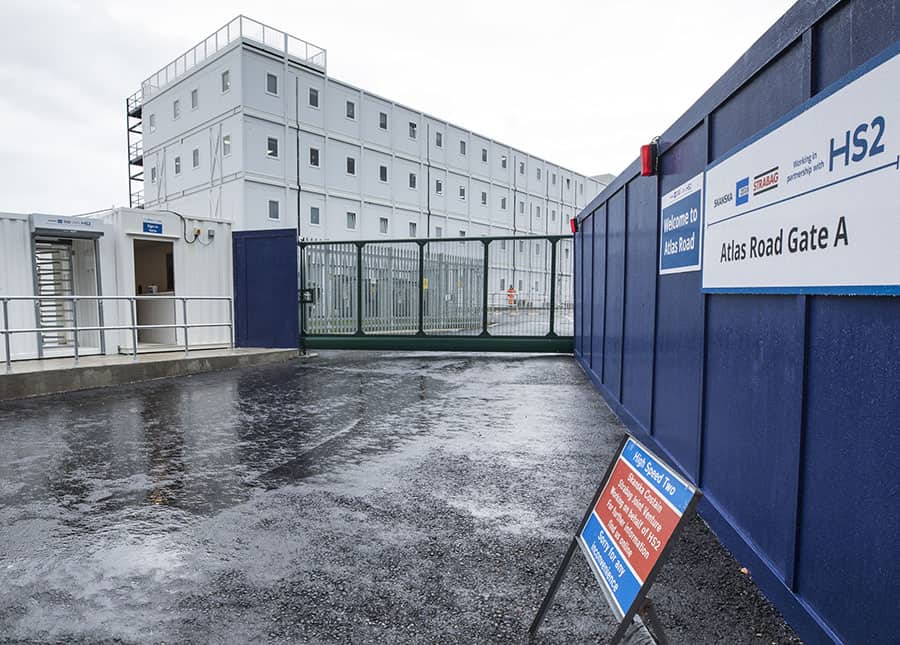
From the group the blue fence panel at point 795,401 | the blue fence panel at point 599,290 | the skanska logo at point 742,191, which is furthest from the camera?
the blue fence panel at point 599,290

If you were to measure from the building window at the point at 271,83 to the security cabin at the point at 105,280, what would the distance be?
1667cm

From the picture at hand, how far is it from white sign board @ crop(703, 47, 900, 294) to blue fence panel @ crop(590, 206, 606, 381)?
486 centimetres

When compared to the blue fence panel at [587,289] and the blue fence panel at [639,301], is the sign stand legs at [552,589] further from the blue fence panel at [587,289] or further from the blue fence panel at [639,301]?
the blue fence panel at [587,289]

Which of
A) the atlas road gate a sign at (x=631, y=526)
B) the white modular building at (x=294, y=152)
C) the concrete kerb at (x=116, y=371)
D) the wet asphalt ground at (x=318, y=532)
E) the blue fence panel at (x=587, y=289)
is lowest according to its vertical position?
the wet asphalt ground at (x=318, y=532)

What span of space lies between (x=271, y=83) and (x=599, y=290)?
2567 centimetres

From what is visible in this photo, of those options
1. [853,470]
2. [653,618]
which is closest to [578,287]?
[853,470]

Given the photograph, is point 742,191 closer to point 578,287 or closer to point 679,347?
point 679,347

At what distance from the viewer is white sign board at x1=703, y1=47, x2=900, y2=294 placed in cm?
192

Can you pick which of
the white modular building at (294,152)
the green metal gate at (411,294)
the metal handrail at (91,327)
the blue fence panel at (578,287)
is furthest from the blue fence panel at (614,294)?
the white modular building at (294,152)

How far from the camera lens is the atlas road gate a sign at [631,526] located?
1.81 m

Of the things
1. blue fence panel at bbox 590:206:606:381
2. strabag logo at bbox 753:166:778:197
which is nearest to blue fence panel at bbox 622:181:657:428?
blue fence panel at bbox 590:206:606:381

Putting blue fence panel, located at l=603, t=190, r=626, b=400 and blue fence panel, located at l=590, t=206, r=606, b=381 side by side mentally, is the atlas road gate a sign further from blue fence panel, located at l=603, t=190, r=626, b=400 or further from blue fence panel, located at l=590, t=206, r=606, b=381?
blue fence panel, located at l=590, t=206, r=606, b=381

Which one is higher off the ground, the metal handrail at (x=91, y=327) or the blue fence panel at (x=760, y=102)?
the blue fence panel at (x=760, y=102)

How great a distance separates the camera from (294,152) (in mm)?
29062
